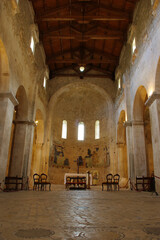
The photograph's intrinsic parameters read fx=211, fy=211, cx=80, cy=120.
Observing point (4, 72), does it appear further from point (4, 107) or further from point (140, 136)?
point (140, 136)

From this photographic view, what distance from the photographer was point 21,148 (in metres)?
12.5

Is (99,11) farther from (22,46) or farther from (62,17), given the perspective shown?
(22,46)

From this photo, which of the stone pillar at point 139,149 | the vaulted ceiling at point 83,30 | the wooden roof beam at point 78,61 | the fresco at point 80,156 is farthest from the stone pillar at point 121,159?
the wooden roof beam at point 78,61

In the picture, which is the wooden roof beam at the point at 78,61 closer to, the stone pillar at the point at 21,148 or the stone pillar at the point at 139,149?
the stone pillar at the point at 21,148

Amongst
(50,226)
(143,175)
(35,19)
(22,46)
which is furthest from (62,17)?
(50,226)

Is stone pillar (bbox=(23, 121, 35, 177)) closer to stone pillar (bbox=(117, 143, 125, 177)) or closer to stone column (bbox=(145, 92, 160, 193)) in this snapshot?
stone column (bbox=(145, 92, 160, 193))

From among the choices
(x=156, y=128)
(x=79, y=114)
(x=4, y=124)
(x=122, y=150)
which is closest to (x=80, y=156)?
(x=79, y=114)

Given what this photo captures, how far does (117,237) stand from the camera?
1991 millimetres

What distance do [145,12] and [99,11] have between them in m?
3.92

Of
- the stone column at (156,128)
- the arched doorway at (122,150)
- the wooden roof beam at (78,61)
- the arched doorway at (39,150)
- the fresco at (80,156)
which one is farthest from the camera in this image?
the fresco at (80,156)

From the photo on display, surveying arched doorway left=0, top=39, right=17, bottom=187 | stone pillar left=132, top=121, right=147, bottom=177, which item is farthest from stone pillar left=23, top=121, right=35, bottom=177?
stone pillar left=132, top=121, right=147, bottom=177

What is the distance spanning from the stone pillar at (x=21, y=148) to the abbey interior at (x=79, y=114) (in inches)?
2.3

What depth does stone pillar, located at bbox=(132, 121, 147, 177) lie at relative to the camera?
39.8 ft

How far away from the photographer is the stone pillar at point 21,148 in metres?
12.1
